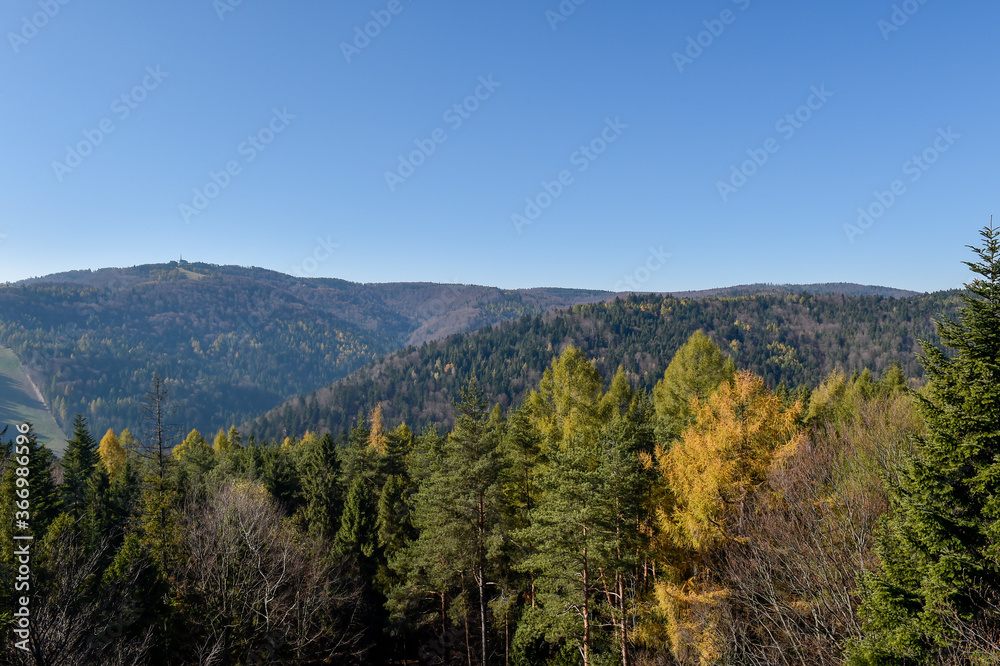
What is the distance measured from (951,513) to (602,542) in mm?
10999

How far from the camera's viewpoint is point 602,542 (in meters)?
18.0

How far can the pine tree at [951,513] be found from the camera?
8.67 m

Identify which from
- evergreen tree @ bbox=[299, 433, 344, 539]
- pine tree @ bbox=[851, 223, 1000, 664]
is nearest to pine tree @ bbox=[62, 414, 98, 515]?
evergreen tree @ bbox=[299, 433, 344, 539]

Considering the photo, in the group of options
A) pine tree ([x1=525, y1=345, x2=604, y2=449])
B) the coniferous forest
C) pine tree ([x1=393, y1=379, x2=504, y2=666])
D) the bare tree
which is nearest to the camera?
the coniferous forest

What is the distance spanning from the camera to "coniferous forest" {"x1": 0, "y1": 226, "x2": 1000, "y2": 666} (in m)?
9.17

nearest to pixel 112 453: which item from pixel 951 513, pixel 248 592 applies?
pixel 248 592

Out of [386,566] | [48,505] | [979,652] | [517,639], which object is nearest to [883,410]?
[979,652]

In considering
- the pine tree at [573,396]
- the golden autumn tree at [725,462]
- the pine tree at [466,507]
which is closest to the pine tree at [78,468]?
the pine tree at [466,507]

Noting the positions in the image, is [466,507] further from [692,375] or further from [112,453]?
[112,453]

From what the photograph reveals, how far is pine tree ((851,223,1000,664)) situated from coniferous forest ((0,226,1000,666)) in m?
0.04

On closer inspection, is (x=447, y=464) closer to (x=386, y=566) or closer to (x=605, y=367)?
(x=386, y=566)

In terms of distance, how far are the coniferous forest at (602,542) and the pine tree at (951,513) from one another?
0.14ft

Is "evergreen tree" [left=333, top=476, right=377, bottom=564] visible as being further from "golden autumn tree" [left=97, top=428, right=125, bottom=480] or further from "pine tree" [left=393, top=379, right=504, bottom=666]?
"golden autumn tree" [left=97, top=428, right=125, bottom=480]

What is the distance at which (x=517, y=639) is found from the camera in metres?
23.3
